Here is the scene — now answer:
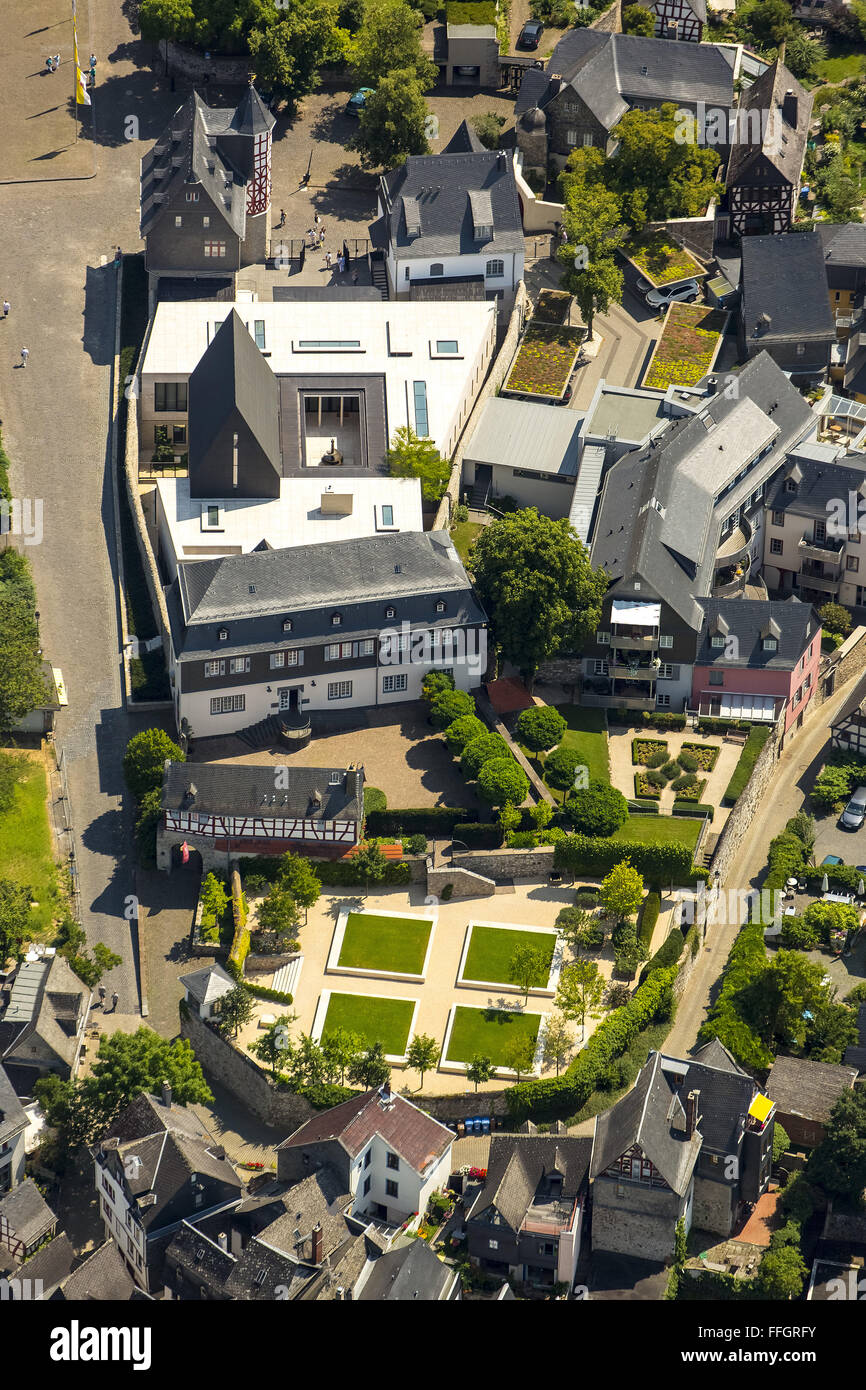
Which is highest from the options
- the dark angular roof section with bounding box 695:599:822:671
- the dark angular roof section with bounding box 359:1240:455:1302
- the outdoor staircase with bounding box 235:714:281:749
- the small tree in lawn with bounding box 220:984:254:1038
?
the dark angular roof section with bounding box 695:599:822:671

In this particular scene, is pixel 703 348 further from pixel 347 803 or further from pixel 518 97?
pixel 347 803

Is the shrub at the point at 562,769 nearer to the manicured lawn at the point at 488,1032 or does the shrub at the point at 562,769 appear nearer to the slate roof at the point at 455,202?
the manicured lawn at the point at 488,1032

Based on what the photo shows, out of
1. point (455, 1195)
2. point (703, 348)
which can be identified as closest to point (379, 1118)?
point (455, 1195)

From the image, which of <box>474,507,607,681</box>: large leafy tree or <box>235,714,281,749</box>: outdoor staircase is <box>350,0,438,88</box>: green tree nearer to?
<box>474,507,607,681</box>: large leafy tree

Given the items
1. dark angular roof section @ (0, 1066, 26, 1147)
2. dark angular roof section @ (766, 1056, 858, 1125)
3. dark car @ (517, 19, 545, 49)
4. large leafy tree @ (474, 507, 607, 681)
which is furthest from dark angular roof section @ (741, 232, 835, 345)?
dark angular roof section @ (0, 1066, 26, 1147)

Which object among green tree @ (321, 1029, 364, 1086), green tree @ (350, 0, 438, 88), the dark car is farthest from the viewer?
the dark car
